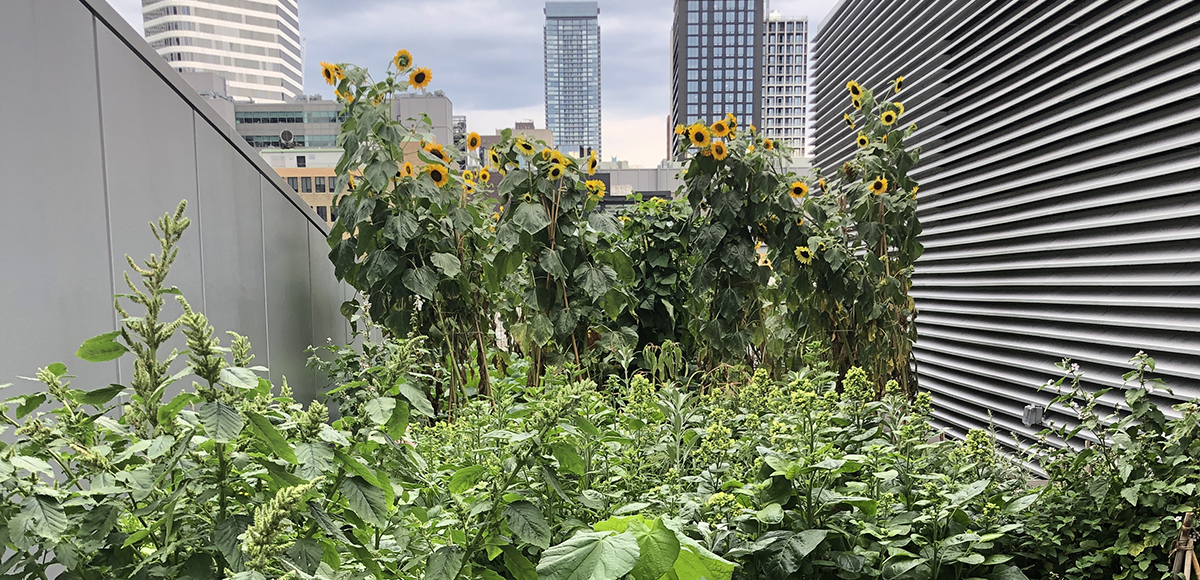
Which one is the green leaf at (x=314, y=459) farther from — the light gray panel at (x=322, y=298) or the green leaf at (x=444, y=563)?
the light gray panel at (x=322, y=298)

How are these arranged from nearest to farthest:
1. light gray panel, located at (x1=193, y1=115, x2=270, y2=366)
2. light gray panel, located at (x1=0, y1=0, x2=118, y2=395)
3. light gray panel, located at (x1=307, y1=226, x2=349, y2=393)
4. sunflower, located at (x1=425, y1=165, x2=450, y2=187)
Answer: light gray panel, located at (x1=0, y1=0, x2=118, y2=395) < light gray panel, located at (x1=193, y1=115, x2=270, y2=366) < sunflower, located at (x1=425, y1=165, x2=450, y2=187) < light gray panel, located at (x1=307, y1=226, x2=349, y2=393)

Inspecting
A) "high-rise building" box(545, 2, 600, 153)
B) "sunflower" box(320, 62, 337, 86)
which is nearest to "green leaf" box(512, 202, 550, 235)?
"sunflower" box(320, 62, 337, 86)

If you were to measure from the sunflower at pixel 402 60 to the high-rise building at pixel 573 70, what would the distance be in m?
110

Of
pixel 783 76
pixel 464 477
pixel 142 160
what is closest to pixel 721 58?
pixel 783 76

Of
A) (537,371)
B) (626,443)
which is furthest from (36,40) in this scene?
(537,371)

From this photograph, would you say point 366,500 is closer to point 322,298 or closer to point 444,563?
point 444,563

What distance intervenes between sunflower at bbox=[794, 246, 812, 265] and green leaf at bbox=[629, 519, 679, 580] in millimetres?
1903

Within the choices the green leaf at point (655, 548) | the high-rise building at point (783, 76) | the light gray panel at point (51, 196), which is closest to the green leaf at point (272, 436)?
the green leaf at point (655, 548)

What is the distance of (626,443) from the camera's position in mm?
1079

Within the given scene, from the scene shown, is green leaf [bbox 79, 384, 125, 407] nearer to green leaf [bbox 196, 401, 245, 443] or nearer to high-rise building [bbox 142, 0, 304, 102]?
green leaf [bbox 196, 401, 245, 443]

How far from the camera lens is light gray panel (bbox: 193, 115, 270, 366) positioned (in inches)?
72.2

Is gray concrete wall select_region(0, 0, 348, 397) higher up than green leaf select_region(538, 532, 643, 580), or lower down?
higher up

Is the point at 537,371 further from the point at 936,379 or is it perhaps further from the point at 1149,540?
the point at 936,379

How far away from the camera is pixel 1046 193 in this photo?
2408 millimetres
